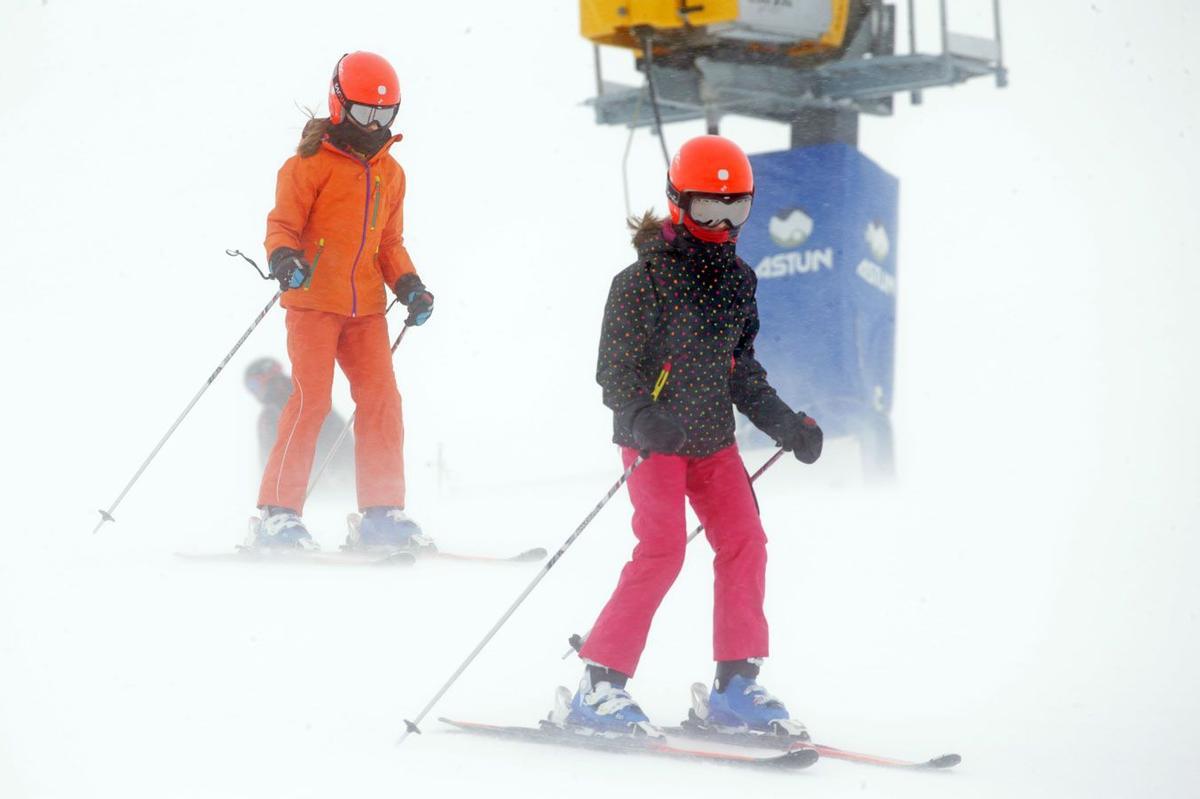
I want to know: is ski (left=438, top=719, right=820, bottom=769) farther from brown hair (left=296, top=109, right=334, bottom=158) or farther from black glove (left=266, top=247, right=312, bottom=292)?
brown hair (left=296, top=109, right=334, bottom=158)

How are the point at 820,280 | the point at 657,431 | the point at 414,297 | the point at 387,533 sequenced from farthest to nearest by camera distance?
the point at 820,280 → the point at 387,533 → the point at 414,297 → the point at 657,431

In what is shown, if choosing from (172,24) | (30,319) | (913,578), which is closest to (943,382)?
(913,578)

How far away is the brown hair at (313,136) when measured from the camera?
18.1ft

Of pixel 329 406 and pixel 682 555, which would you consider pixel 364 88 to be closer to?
pixel 329 406

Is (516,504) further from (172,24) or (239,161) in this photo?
(172,24)

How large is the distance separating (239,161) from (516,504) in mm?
10353

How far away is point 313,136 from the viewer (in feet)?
18.1

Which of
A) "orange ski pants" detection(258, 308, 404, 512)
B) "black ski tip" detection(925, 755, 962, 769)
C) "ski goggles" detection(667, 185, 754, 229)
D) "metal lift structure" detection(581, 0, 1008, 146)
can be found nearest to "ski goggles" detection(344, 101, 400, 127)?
"orange ski pants" detection(258, 308, 404, 512)

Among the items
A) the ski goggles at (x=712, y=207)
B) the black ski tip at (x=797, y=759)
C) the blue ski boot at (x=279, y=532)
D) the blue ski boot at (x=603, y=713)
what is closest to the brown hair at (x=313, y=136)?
the blue ski boot at (x=279, y=532)

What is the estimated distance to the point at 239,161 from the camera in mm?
17141

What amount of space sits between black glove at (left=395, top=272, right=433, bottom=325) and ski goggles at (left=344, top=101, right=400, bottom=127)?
0.64 meters

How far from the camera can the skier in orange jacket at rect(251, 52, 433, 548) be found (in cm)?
543

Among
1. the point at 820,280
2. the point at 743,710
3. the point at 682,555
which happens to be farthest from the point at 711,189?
the point at 820,280

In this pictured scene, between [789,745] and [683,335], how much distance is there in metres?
0.99
